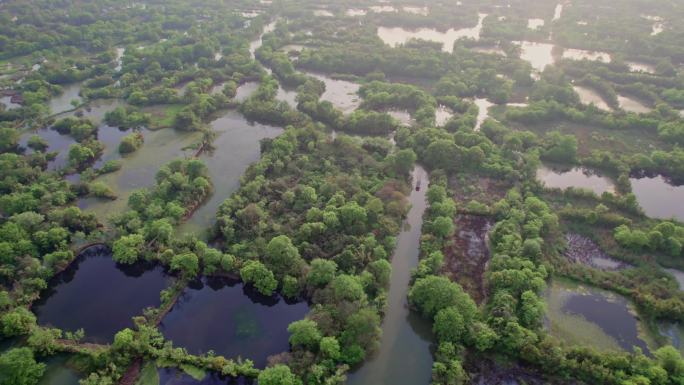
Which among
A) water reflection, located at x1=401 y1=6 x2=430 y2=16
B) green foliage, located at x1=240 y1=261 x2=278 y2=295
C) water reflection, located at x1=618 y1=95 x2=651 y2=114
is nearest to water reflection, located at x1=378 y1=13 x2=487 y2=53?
water reflection, located at x1=401 y1=6 x2=430 y2=16

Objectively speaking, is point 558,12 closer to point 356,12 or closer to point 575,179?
point 356,12

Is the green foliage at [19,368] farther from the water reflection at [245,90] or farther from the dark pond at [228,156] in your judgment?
the water reflection at [245,90]

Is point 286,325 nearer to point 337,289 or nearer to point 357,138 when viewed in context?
point 337,289

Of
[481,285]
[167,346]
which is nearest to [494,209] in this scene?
[481,285]

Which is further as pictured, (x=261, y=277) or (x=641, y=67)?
(x=641, y=67)

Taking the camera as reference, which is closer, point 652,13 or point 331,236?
A: point 331,236

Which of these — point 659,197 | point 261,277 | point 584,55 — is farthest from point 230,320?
point 584,55

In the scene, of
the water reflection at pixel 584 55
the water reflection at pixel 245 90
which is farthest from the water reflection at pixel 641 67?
the water reflection at pixel 245 90

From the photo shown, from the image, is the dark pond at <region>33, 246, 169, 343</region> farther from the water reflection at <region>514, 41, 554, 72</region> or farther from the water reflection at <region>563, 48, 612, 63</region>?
the water reflection at <region>563, 48, 612, 63</region>
